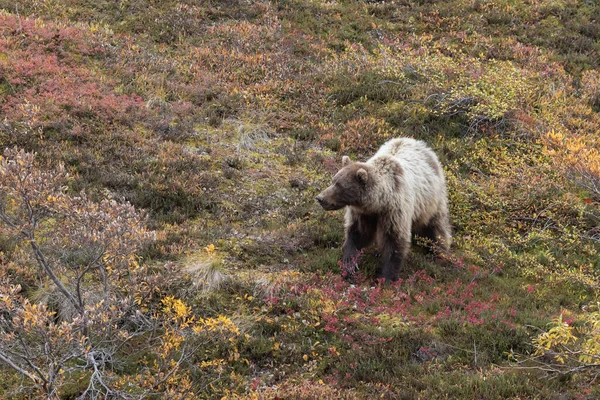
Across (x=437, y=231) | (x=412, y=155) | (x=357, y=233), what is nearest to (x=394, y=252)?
(x=357, y=233)

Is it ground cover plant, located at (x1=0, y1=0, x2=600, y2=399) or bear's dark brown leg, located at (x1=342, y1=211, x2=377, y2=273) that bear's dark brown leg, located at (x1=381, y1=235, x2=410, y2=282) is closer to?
ground cover plant, located at (x1=0, y1=0, x2=600, y2=399)

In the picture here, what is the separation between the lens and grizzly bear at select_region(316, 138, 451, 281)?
8.46m

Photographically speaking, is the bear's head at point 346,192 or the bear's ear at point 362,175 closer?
the bear's ear at point 362,175

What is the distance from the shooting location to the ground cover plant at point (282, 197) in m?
5.98

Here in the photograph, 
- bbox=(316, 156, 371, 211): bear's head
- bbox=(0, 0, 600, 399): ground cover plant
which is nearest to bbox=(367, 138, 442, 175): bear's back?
bbox=(316, 156, 371, 211): bear's head

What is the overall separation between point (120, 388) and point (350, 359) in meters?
2.64

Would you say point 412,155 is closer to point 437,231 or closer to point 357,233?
point 437,231

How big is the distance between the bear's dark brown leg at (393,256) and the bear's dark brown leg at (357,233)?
0.44m

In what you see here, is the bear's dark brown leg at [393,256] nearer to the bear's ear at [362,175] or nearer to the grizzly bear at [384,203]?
the grizzly bear at [384,203]

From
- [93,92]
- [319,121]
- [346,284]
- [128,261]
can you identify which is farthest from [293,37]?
[128,261]

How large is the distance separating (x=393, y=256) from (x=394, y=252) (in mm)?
65

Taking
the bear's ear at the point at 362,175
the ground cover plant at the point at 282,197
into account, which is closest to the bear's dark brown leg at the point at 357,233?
the ground cover plant at the point at 282,197

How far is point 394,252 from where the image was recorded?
28.0 feet

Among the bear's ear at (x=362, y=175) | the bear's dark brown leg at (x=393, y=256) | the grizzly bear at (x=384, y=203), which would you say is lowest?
the bear's dark brown leg at (x=393, y=256)
